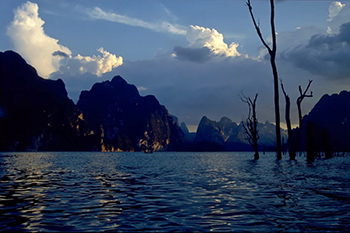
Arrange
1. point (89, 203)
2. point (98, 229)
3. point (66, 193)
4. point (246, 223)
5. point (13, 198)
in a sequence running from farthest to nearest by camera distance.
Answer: point (66, 193)
point (13, 198)
point (89, 203)
point (246, 223)
point (98, 229)

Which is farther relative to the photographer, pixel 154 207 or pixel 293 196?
pixel 293 196

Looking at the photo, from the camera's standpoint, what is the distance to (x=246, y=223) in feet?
24.3

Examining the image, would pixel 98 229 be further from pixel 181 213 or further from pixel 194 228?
pixel 181 213

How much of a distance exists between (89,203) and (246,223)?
5734 mm

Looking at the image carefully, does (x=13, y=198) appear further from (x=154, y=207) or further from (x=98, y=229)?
(x=98, y=229)

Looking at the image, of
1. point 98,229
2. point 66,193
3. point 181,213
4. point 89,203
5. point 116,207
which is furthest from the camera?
point 66,193

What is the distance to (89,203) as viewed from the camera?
34.6 feet

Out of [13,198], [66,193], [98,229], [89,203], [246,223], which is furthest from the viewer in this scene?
[66,193]

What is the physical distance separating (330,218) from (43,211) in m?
8.11

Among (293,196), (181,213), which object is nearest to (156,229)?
(181,213)

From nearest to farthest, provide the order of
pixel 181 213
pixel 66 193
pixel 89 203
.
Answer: pixel 181 213 → pixel 89 203 → pixel 66 193

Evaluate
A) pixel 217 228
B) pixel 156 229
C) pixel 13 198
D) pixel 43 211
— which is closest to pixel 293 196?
pixel 217 228

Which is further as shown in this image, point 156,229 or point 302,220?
point 302,220

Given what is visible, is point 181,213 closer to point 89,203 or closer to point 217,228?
point 217,228
